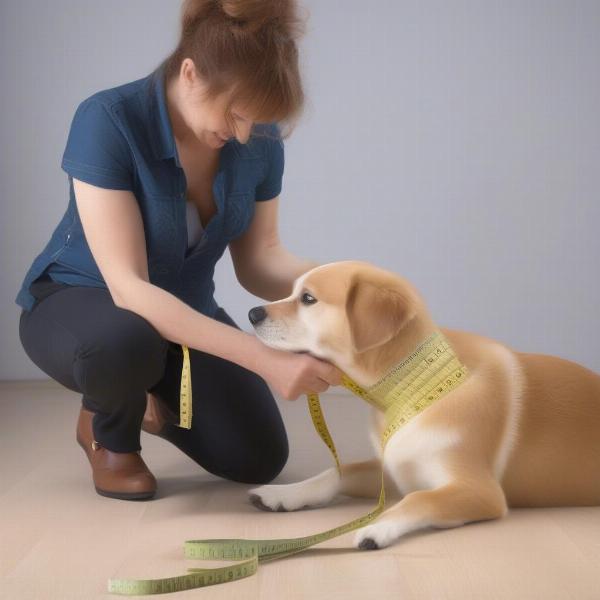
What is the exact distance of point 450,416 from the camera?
6.27 feet

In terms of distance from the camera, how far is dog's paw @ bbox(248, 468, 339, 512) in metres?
2.06

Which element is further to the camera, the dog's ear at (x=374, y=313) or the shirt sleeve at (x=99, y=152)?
the shirt sleeve at (x=99, y=152)

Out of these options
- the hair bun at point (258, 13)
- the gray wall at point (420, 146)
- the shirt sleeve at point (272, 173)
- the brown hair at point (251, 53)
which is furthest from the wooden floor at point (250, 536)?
the gray wall at point (420, 146)

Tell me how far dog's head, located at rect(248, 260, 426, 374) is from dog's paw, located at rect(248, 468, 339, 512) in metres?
0.29

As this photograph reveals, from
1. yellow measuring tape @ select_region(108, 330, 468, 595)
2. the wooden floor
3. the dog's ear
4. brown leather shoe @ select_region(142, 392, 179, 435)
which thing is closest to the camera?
the wooden floor

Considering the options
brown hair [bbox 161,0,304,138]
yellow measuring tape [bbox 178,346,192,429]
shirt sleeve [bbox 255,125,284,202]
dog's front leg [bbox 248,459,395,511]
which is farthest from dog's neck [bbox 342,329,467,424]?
shirt sleeve [bbox 255,125,284,202]

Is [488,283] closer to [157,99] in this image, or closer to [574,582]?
[157,99]

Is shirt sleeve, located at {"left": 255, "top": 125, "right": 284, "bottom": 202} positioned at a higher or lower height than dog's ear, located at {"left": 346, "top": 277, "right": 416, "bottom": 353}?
higher

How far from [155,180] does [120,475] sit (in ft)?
2.19

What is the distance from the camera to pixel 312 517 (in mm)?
2010

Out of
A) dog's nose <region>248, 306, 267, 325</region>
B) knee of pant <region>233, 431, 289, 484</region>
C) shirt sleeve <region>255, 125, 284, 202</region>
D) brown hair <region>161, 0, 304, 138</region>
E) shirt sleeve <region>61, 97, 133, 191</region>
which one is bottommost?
knee of pant <region>233, 431, 289, 484</region>

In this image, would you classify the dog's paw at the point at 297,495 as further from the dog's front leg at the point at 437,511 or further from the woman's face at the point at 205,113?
the woman's face at the point at 205,113

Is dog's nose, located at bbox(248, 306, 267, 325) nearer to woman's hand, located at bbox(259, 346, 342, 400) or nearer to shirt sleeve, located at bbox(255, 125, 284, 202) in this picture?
woman's hand, located at bbox(259, 346, 342, 400)

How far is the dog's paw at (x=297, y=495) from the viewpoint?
206 centimetres
